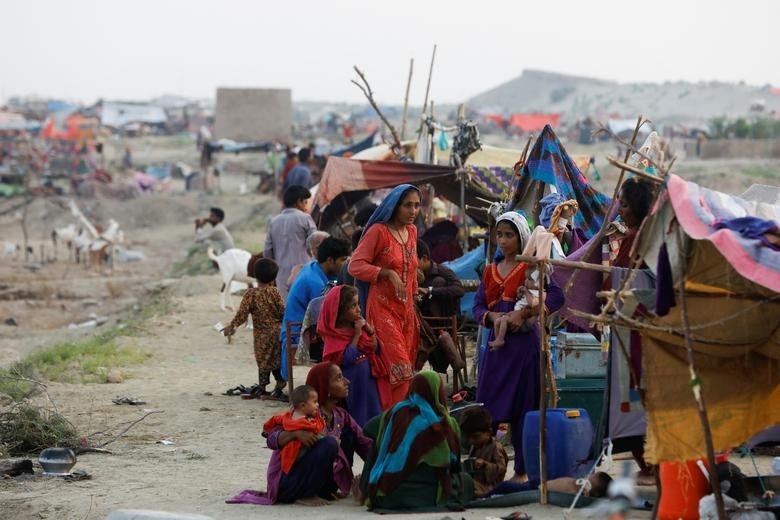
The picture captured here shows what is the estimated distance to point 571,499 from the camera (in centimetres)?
619

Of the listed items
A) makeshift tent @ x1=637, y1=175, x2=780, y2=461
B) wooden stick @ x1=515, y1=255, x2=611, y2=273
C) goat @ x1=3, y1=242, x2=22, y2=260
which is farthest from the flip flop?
goat @ x1=3, y1=242, x2=22, y2=260

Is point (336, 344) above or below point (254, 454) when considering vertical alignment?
above

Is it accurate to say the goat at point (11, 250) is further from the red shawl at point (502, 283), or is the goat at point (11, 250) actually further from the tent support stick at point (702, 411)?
the tent support stick at point (702, 411)

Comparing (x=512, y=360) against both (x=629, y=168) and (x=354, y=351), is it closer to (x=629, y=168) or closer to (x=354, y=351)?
(x=354, y=351)

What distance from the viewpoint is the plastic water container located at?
21.2 feet

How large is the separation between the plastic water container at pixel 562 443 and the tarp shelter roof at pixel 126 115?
71.1 m

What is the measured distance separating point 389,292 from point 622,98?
10152 cm

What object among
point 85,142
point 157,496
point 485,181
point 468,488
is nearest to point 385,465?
point 468,488

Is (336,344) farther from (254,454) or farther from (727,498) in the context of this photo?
(727,498)

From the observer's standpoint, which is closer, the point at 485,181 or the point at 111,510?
the point at 111,510

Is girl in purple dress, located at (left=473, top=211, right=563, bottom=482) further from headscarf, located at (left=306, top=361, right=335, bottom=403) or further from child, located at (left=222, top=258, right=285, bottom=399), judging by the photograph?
child, located at (left=222, top=258, right=285, bottom=399)

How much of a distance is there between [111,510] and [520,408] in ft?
7.40

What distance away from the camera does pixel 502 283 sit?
700 cm

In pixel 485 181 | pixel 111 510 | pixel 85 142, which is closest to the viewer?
pixel 111 510
